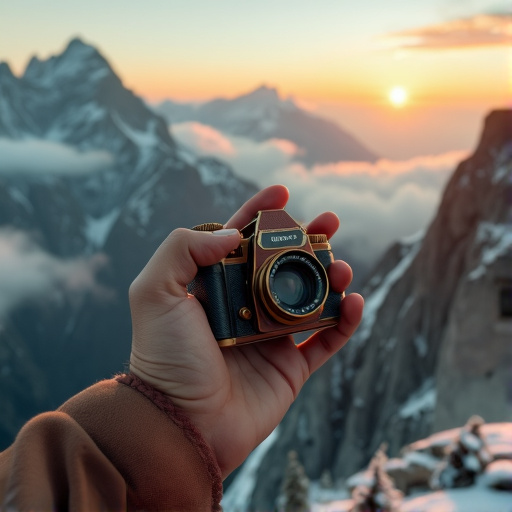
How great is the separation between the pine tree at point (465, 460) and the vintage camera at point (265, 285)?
733cm

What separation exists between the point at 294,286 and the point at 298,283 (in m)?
0.04

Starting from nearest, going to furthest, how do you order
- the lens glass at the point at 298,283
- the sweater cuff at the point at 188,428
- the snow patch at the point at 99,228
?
the sweater cuff at the point at 188,428
the lens glass at the point at 298,283
the snow patch at the point at 99,228

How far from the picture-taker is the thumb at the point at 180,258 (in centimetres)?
303

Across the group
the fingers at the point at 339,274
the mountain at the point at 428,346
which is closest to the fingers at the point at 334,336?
the fingers at the point at 339,274

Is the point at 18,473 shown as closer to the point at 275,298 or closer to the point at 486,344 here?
the point at 275,298

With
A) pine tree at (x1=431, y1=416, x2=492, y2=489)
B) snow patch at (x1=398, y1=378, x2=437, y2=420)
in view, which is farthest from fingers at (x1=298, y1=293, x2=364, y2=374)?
snow patch at (x1=398, y1=378, x2=437, y2=420)

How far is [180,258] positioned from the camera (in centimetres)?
310

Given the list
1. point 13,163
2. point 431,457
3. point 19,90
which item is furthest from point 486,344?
point 19,90

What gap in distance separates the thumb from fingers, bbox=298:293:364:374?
93cm

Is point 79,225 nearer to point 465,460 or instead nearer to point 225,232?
point 465,460

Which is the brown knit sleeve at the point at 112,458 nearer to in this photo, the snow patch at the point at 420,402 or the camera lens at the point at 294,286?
the camera lens at the point at 294,286

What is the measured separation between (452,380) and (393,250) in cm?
1618

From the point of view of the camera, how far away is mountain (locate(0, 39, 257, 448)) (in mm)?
139000

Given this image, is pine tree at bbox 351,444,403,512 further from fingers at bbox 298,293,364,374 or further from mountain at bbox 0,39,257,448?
mountain at bbox 0,39,257,448
